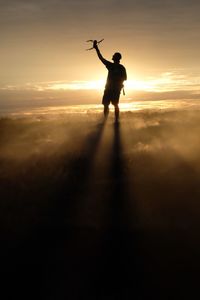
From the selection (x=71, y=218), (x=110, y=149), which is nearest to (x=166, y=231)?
(x=71, y=218)

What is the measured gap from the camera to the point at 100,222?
33.4 feet

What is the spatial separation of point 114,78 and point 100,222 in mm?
Answer: 12359

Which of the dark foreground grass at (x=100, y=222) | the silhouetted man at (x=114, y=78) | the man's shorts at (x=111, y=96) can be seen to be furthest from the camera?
the man's shorts at (x=111, y=96)

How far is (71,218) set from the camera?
1038cm

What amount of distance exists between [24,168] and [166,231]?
5.89 metres

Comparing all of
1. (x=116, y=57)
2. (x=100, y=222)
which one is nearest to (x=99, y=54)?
(x=116, y=57)

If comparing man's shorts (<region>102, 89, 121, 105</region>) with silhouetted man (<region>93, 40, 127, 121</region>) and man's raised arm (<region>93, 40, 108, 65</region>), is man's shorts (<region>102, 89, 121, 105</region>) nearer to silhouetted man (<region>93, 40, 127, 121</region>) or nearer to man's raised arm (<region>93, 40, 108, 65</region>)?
silhouetted man (<region>93, 40, 127, 121</region>)

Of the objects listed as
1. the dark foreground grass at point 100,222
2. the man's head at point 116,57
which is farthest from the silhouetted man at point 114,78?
the dark foreground grass at point 100,222

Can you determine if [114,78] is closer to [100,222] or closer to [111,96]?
[111,96]

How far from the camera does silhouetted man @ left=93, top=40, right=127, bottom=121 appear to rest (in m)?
21.0

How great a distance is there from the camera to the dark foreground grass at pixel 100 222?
8148 millimetres

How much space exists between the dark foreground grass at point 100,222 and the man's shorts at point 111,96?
5.27m

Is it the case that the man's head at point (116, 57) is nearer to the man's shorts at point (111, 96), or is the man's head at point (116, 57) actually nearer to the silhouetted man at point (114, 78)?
the silhouetted man at point (114, 78)

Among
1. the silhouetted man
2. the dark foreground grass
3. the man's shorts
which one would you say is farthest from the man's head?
the dark foreground grass
